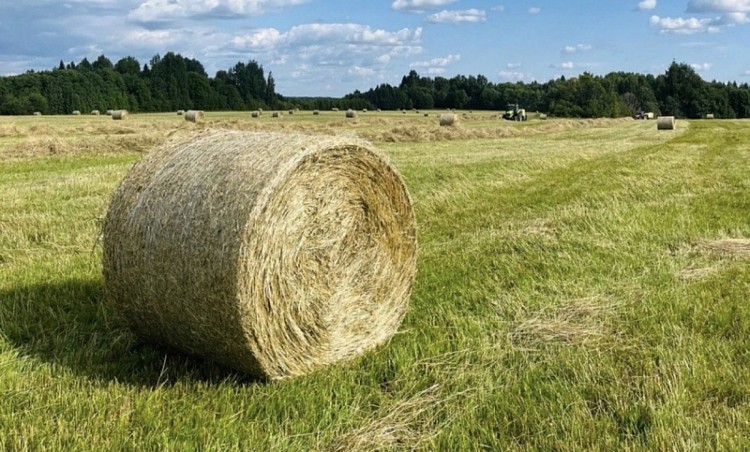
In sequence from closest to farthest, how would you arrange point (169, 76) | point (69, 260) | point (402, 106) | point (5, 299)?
point (5, 299), point (69, 260), point (169, 76), point (402, 106)

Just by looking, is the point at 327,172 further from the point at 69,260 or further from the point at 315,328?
the point at 69,260

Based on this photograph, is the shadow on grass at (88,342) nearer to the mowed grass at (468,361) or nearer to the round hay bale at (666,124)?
the mowed grass at (468,361)

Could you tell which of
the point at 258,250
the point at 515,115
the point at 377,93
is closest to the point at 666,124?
the point at 515,115

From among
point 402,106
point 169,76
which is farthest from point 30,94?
point 402,106

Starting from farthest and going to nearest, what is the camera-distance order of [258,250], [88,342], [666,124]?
[666,124] < [88,342] < [258,250]

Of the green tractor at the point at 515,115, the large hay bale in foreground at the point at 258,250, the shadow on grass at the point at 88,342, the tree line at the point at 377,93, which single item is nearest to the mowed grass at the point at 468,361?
the shadow on grass at the point at 88,342

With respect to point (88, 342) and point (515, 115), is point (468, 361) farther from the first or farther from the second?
point (515, 115)

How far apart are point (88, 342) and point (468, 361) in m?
2.60

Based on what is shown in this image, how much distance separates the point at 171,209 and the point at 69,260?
3.16m

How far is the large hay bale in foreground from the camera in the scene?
4.24 m

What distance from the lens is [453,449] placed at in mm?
3588

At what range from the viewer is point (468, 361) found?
4641mm

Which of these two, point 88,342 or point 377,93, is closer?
point 88,342

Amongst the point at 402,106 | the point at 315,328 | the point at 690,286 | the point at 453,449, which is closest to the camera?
the point at 453,449
